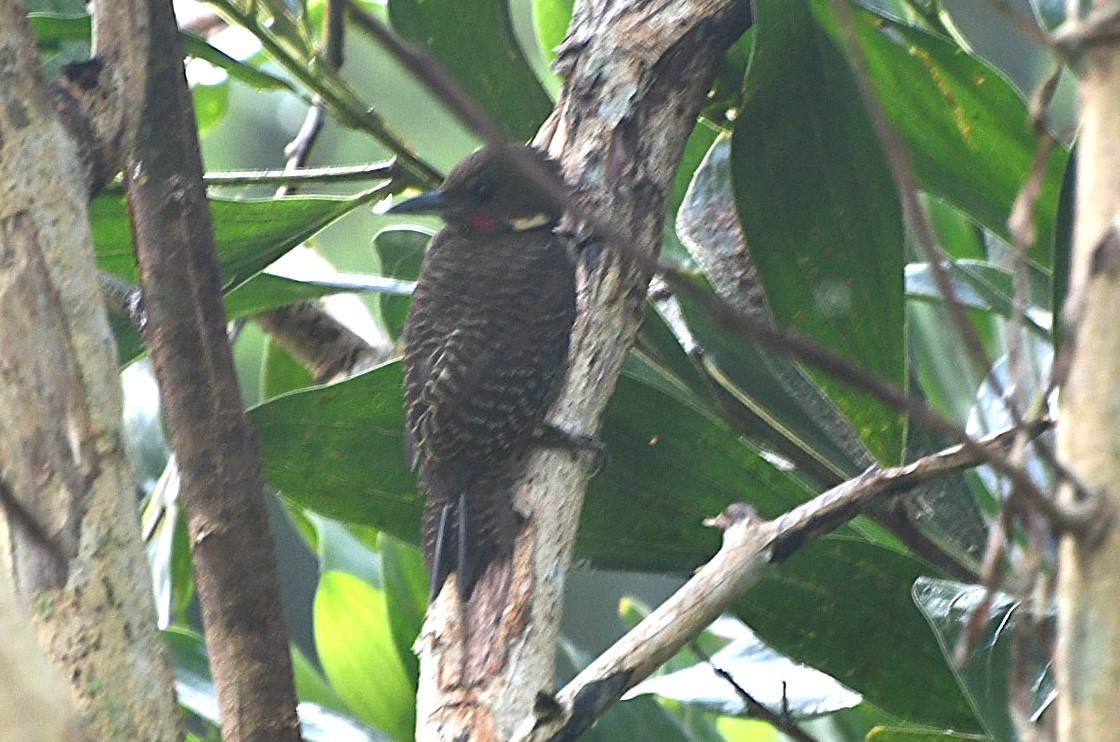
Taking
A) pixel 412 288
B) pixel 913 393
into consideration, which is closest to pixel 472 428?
pixel 412 288

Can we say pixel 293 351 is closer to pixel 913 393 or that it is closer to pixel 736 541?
pixel 913 393

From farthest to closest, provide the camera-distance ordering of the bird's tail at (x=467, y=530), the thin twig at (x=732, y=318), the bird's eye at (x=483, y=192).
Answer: the bird's eye at (x=483, y=192) → the bird's tail at (x=467, y=530) → the thin twig at (x=732, y=318)

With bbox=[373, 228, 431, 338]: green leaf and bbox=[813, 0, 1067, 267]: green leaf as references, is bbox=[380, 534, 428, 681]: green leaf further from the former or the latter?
bbox=[813, 0, 1067, 267]: green leaf

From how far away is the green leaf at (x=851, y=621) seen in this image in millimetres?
1415

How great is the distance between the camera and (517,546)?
1.26 m

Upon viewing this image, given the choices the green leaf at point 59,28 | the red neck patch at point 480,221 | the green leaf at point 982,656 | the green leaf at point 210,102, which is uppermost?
the green leaf at point 210,102

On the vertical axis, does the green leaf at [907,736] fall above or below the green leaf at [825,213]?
below

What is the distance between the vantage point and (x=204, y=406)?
115cm

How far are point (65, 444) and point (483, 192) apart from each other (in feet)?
3.79

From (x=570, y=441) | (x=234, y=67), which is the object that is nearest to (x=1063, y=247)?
(x=570, y=441)

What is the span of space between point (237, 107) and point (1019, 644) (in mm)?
6324

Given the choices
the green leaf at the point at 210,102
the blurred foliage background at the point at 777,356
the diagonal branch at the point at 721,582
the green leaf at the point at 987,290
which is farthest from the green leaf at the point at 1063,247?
the green leaf at the point at 210,102

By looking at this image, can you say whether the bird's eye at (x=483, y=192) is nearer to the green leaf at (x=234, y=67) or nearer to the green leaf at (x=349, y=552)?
the green leaf at (x=234, y=67)

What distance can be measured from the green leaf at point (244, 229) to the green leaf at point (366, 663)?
2.06 ft
